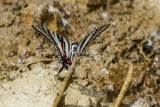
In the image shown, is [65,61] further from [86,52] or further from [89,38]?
[86,52]

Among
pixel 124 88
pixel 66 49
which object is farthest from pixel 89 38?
pixel 124 88

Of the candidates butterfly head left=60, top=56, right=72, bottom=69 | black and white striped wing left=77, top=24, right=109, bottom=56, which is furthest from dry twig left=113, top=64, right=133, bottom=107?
butterfly head left=60, top=56, right=72, bottom=69

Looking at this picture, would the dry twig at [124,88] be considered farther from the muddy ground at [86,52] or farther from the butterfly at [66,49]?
the butterfly at [66,49]

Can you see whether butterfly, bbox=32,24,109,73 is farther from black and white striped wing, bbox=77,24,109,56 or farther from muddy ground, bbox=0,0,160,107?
muddy ground, bbox=0,0,160,107

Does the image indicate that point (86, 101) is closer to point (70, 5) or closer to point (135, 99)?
point (135, 99)

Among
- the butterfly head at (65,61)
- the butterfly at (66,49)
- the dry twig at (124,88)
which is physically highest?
the butterfly at (66,49)

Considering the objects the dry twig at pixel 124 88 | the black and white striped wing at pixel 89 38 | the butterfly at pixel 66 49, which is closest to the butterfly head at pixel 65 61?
the butterfly at pixel 66 49

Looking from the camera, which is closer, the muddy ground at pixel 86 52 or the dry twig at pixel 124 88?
the dry twig at pixel 124 88
